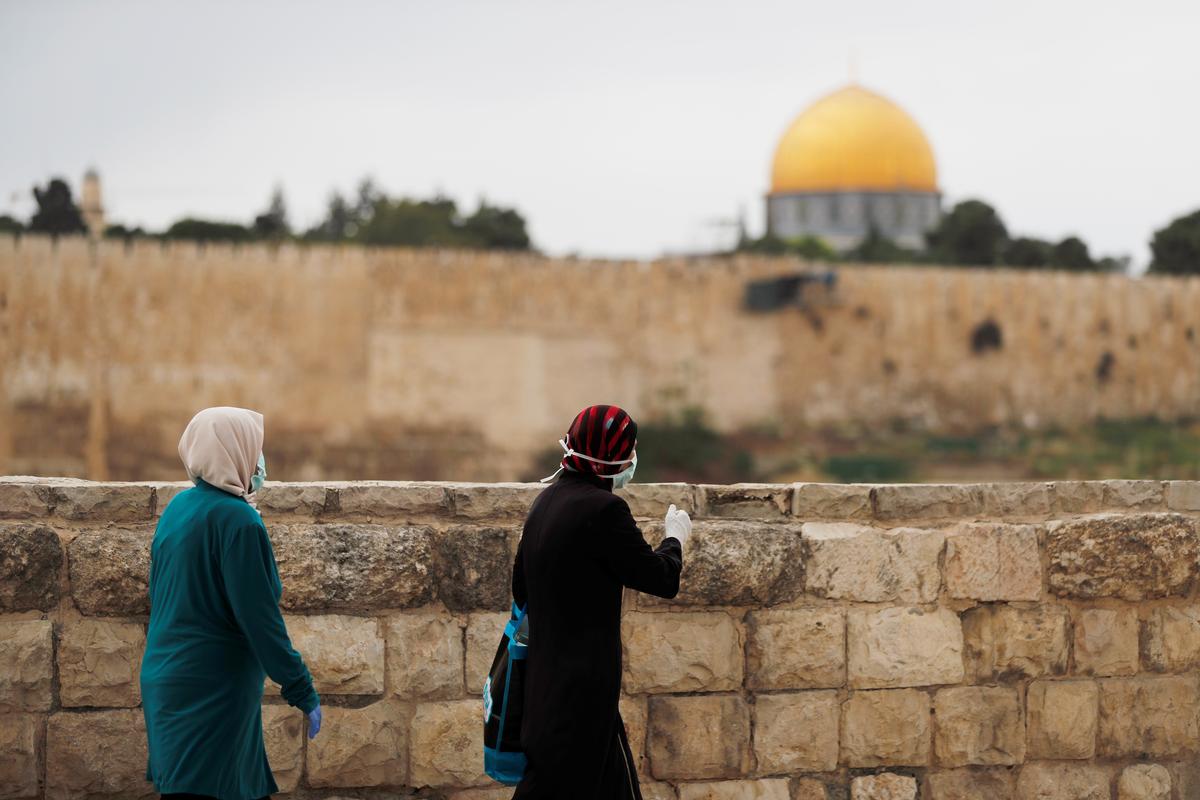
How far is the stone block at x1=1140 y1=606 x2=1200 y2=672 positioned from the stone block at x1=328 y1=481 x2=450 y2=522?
1.80m

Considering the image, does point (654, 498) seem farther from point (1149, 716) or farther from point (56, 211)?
point (56, 211)

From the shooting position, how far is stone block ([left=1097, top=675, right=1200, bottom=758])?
3.89 meters

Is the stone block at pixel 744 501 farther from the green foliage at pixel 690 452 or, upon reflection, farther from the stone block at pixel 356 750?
the green foliage at pixel 690 452

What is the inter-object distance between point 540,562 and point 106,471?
83.1 feet

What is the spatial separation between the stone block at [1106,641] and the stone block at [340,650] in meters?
1.73

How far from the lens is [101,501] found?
3.59 meters

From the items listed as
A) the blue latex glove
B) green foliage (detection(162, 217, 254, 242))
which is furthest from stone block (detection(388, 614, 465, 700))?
green foliage (detection(162, 217, 254, 242))

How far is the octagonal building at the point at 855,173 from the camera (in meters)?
43.8

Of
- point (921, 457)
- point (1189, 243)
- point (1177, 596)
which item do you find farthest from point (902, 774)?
point (1189, 243)

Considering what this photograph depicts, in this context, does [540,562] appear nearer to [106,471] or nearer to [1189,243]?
[106,471]

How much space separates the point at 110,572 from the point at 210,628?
3.00ft

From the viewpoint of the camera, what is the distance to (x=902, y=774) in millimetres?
3807

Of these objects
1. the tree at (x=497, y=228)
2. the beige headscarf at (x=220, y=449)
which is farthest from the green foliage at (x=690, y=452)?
the beige headscarf at (x=220, y=449)

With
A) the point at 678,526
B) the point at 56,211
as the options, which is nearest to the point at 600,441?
the point at 678,526
